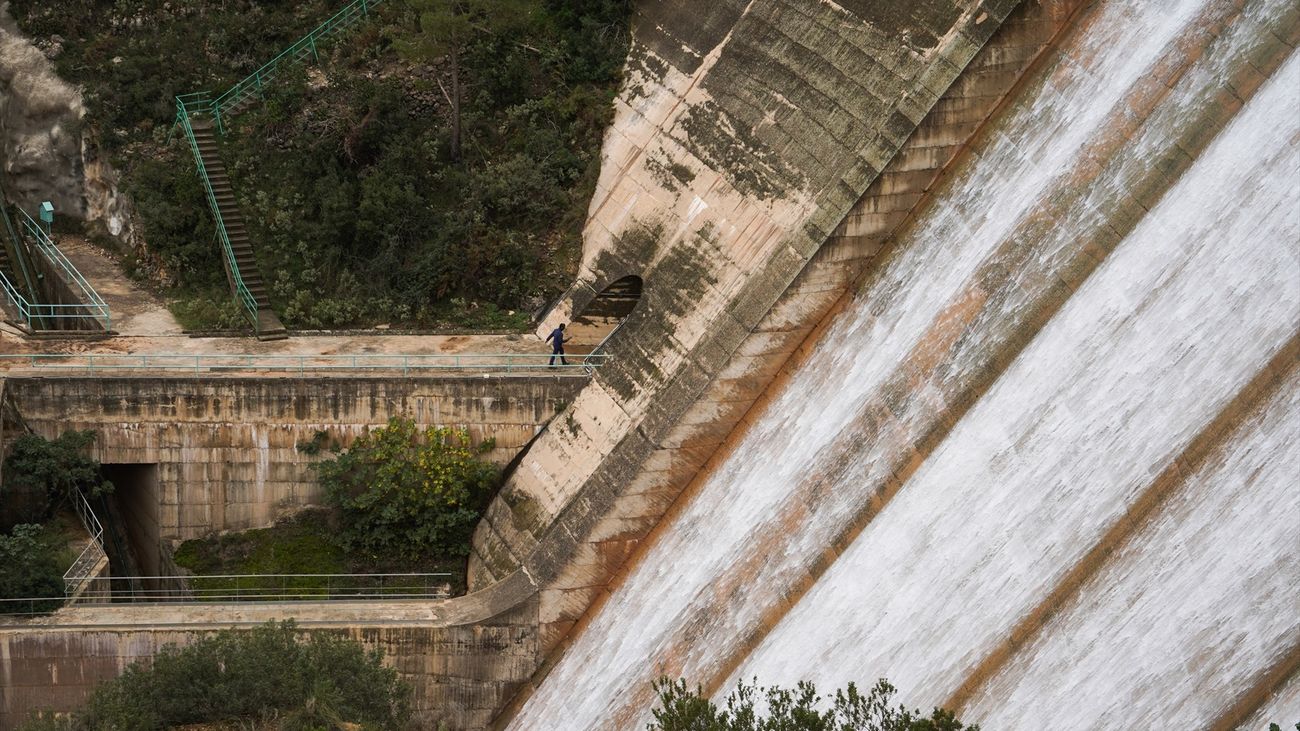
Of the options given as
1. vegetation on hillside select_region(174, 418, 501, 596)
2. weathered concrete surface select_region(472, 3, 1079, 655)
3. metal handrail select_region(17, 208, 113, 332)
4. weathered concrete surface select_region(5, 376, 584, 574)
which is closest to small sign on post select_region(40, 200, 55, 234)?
metal handrail select_region(17, 208, 113, 332)

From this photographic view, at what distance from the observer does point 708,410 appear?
2822 cm

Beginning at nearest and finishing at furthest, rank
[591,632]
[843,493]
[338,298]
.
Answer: [843,493] → [591,632] → [338,298]

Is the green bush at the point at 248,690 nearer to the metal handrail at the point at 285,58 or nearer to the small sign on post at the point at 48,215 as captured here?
the small sign on post at the point at 48,215

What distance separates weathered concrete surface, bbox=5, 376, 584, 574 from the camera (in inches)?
1155

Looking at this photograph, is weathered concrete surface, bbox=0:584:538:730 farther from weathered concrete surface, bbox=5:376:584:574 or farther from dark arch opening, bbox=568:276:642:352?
dark arch opening, bbox=568:276:642:352

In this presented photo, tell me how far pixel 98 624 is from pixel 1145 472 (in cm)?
1635

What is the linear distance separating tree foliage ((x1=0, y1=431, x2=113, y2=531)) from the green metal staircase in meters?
3.86

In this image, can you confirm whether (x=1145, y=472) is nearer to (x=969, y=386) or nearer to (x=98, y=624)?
(x=969, y=386)

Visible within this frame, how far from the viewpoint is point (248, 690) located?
23906 millimetres

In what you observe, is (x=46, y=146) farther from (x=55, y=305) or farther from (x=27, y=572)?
(x=27, y=572)

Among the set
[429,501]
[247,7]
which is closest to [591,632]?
[429,501]

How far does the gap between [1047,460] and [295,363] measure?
518 inches

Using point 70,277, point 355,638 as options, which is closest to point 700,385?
point 355,638

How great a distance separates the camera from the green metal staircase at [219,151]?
3188 cm
